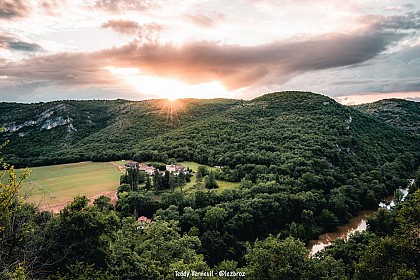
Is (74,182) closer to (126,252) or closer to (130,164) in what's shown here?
(130,164)

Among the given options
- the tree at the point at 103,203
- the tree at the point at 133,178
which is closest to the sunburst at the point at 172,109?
the tree at the point at 133,178

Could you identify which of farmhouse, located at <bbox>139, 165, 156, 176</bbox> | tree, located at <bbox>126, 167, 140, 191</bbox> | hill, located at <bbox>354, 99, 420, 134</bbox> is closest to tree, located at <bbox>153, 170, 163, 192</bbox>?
tree, located at <bbox>126, 167, 140, 191</bbox>

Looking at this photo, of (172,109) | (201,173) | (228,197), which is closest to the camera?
(228,197)

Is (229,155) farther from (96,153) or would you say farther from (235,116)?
(96,153)

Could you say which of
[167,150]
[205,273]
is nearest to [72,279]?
[205,273]

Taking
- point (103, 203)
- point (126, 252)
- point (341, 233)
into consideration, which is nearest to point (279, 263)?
point (126, 252)

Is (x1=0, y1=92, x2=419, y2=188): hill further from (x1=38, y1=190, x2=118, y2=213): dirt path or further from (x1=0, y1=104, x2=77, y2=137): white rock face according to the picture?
(x1=38, y1=190, x2=118, y2=213): dirt path
